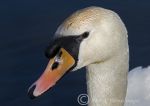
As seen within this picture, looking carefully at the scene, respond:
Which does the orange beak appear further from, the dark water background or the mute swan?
the dark water background

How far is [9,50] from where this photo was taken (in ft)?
24.8

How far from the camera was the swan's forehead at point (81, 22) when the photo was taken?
157 inches

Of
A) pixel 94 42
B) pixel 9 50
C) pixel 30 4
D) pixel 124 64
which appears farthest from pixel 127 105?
pixel 30 4

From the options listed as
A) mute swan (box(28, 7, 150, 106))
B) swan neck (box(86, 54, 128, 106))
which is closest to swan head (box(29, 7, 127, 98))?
mute swan (box(28, 7, 150, 106))

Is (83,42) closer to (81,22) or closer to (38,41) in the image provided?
(81,22)

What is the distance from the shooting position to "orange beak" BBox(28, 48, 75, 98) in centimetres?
411

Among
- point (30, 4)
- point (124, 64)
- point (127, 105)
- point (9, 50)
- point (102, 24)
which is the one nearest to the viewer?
point (102, 24)

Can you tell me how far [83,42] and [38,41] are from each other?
360 centimetres

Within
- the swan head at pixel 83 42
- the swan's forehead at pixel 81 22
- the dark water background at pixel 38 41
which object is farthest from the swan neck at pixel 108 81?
the dark water background at pixel 38 41

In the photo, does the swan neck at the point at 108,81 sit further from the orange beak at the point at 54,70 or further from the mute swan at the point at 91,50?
the orange beak at the point at 54,70

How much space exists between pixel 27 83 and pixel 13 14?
127 cm

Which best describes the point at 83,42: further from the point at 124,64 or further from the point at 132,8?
the point at 132,8

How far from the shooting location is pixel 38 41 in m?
7.59

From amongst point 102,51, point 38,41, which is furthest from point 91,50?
point 38,41
